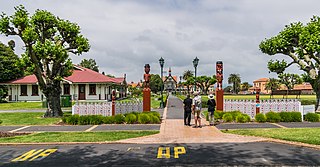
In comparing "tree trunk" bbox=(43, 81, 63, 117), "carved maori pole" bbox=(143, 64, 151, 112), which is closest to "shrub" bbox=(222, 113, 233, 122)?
"carved maori pole" bbox=(143, 64, 151, 112)

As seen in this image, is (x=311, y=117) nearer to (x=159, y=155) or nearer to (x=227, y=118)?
(x=227, y=118)

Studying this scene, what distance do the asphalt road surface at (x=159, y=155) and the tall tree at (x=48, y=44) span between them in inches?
350

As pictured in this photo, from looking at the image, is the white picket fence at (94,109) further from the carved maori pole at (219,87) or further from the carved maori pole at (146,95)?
the carved maori pole at (219,87)

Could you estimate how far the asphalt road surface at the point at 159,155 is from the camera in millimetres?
7383

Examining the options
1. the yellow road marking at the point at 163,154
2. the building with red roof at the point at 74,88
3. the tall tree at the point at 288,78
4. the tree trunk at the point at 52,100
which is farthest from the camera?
the tall tree at the point at 288,78

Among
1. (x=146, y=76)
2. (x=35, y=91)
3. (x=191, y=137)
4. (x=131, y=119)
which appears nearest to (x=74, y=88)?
(x=35, y=91)

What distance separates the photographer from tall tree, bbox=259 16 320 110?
2027 cm

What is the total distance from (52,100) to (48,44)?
3870 mm

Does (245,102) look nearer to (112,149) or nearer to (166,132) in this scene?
(166,132)

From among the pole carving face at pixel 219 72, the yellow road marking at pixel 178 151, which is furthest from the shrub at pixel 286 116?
the yellow road marking at pixel 178 151

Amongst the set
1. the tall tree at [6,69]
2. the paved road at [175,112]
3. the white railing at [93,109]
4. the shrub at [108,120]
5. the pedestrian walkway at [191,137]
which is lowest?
the pedestrian walkway at [191,137]

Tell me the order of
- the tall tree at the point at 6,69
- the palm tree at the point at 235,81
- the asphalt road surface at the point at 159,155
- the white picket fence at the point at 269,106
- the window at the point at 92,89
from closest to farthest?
the asphalt road surface at the point at 159,155
the white picket fence at the point at 269,106
the window at the point at 92,89
the tall tree at the point at 6,69
the palm tree at the point at 235,81

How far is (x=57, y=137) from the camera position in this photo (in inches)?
440

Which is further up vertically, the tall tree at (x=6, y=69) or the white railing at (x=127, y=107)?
the tall tree at (x=6, y=69)
